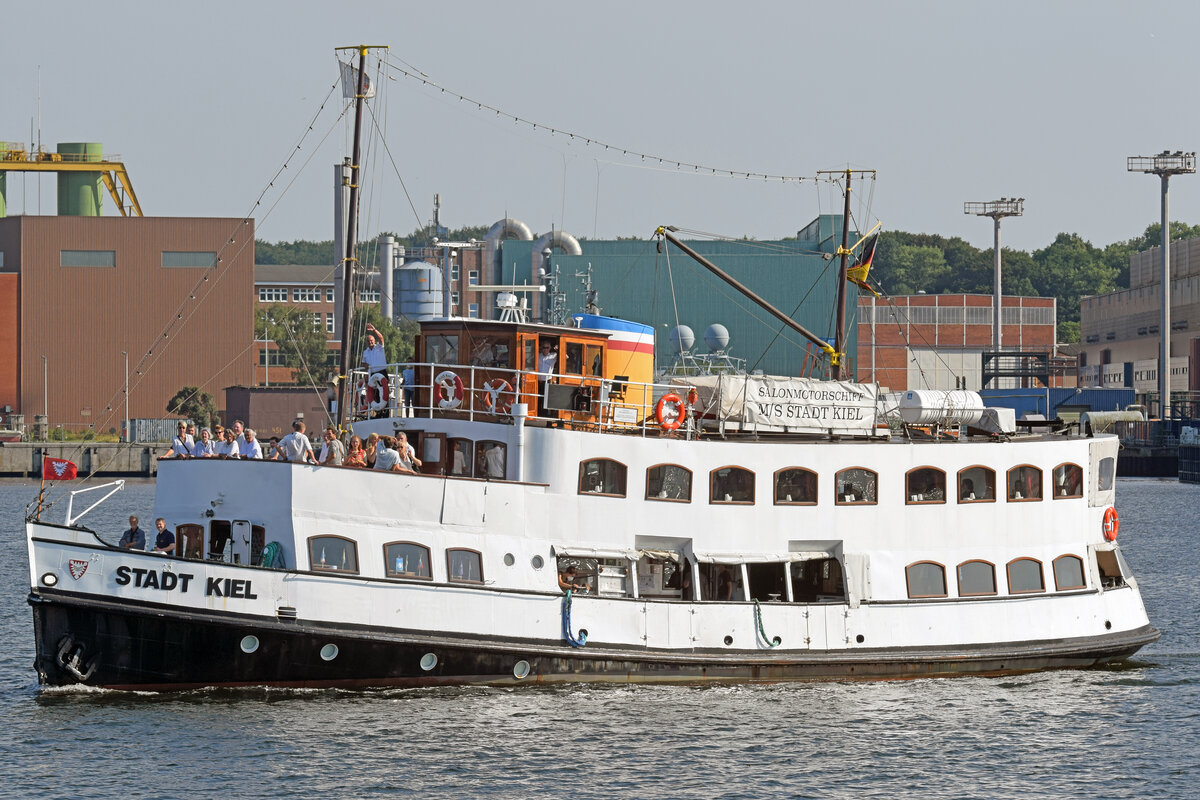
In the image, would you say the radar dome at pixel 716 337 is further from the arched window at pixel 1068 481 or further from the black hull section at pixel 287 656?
the black hull section at pixel 287 656

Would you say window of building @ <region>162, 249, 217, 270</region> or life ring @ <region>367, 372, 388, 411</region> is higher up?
window of building @ <region>162, 249, 217, 270</region>

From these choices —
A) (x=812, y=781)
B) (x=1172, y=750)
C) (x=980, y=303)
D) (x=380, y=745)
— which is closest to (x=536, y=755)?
(x=380, y=745)

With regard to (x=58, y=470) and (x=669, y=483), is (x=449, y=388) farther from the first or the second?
(x=58, y=470)

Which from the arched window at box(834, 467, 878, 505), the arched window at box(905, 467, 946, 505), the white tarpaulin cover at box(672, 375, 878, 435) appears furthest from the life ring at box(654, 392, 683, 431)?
the arched window at box(905, 467, 946, 505)

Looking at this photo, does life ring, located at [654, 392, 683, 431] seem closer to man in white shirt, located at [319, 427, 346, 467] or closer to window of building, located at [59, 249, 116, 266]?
man in white shirt, located at [319, 427, 346, 467]

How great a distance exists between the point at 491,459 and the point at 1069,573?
1172 centimetres

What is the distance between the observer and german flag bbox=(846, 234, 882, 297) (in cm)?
3591

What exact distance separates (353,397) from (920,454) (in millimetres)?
10975

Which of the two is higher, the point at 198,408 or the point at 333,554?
the point at 198,408

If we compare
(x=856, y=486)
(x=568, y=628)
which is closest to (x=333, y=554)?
(x=568, y=628)

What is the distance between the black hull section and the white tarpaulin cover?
4.41 meters

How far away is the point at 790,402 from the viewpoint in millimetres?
28312

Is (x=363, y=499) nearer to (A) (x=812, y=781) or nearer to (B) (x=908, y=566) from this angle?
(A) (x=812, y=781)

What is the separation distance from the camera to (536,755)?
75.7 ft
